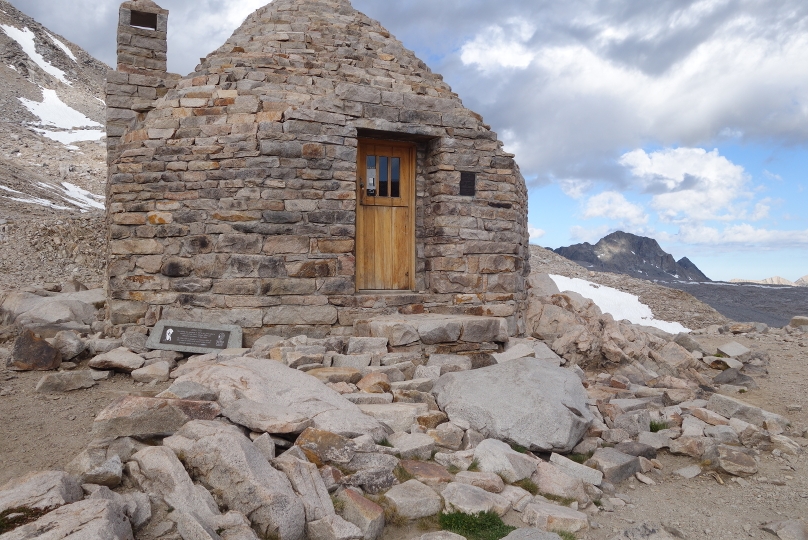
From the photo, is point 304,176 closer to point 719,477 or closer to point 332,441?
point 332,441

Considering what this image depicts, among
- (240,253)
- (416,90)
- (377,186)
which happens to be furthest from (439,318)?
(416,90)

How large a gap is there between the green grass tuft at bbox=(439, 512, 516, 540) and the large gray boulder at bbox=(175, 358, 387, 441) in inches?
36.6

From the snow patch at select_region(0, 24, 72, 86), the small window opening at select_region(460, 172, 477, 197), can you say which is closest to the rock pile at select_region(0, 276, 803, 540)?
the small window opening at select_region(460, 172, 477, 197)

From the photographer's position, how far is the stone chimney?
7.90 m

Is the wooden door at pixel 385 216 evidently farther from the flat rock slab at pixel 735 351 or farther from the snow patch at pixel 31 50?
the snow patch at pixel 31 50

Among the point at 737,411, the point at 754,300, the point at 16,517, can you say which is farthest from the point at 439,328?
the point at 754,300

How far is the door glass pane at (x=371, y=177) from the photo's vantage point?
7.85m

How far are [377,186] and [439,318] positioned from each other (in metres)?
2.08

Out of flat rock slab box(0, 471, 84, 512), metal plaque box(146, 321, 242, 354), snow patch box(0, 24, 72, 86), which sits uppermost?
snow patch box(0, 24, 72, 86)

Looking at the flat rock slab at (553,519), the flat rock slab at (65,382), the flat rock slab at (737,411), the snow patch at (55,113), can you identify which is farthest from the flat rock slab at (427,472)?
the snow patch at (55,113)

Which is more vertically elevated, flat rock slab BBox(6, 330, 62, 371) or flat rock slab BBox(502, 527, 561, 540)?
flat rock slab BBox(6, 330, 62, 371)

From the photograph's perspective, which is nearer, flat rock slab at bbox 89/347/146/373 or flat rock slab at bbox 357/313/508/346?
flat rock slab at bbox 89/347/146/373

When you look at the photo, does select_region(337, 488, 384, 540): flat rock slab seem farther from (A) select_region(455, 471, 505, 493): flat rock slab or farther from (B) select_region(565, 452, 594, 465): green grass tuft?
(B) select_region(565, 452, 594, 465): green grass tuft

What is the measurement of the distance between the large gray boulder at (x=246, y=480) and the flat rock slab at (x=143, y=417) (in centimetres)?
26
